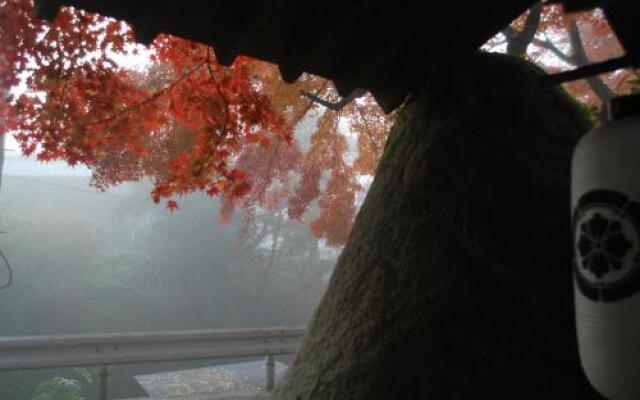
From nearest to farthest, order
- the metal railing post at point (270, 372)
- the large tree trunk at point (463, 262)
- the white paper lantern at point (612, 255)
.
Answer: the white paper lantern at point (612, 255), the large tree trunk at point (463, 262), the metal railing post at point (270, 372)

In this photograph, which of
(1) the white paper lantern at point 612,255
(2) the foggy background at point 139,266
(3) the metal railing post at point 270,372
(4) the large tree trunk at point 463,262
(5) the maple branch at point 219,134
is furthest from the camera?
(2) the foggy background at point 139,266

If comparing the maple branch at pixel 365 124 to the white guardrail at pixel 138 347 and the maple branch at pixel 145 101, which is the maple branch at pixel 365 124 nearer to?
the white guardrail at pixel 138 347

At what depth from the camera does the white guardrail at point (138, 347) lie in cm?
560

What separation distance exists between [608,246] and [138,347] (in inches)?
238

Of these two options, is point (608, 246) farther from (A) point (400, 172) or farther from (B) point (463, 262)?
(A) point (400, 172)

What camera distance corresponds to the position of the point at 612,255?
1972mm

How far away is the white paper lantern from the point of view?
6.16 feet

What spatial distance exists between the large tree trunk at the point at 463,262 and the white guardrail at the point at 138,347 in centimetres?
349

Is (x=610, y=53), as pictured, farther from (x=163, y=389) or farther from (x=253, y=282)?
(x=253, y=282)

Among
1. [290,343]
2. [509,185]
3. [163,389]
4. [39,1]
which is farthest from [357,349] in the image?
[163,389]

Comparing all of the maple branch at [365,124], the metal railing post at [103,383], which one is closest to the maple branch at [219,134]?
the metal railing post at [103,383]

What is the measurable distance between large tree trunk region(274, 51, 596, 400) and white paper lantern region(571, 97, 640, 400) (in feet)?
2.14

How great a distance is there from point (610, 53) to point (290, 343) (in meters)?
9.34

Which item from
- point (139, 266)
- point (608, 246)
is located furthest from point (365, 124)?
point (139, 266)
